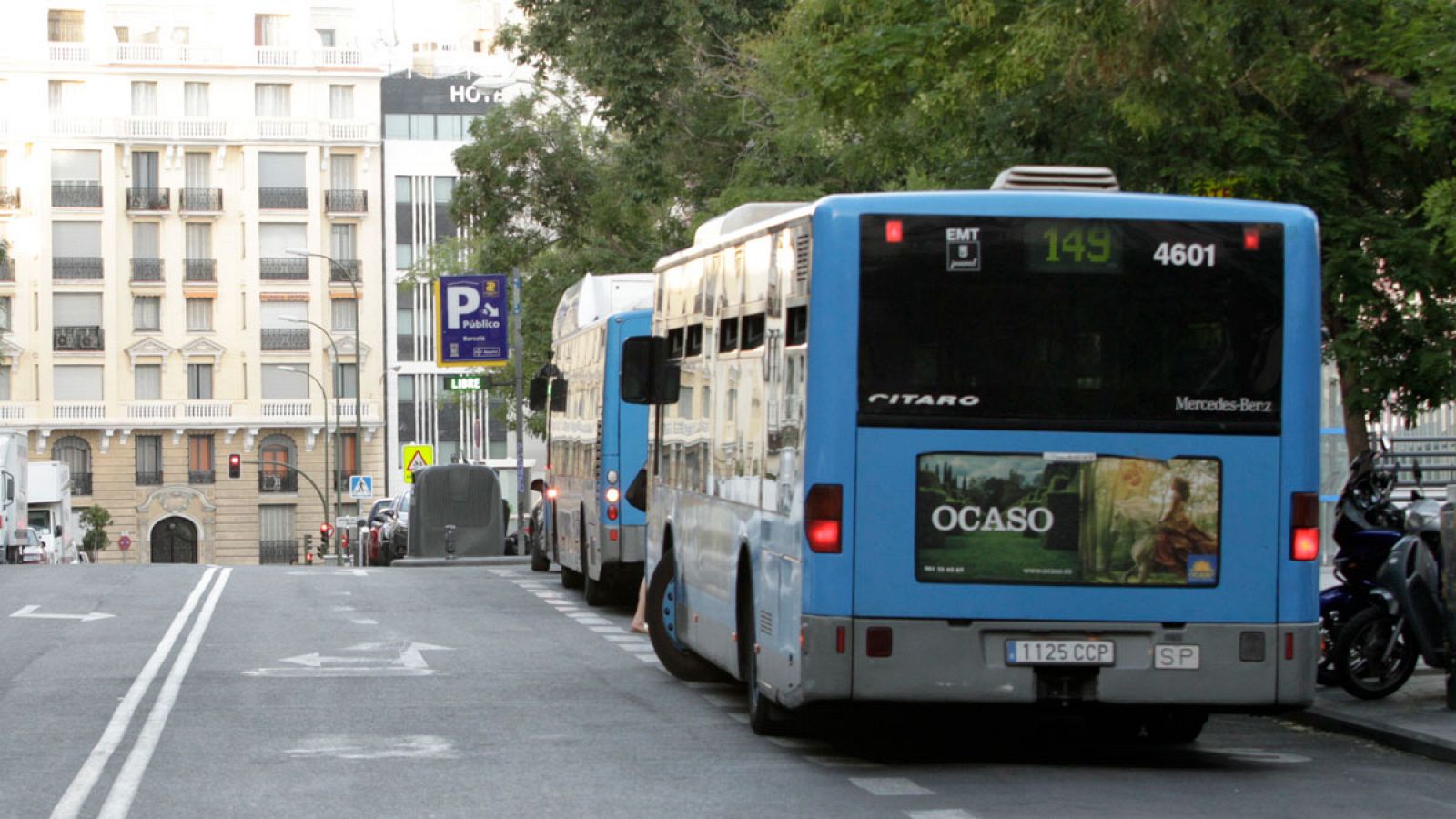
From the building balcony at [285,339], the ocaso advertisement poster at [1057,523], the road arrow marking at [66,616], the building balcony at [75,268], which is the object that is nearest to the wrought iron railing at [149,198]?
the building balcony at [75,268]

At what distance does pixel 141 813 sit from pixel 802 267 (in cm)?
388

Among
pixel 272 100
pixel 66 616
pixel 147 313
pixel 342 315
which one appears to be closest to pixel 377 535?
pixel 66 616

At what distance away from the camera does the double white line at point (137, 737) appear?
10531 mm

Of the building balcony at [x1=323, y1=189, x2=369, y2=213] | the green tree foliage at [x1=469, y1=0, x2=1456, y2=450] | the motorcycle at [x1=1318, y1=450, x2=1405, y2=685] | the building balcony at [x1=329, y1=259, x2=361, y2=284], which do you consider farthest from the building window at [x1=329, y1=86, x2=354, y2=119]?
the motorcycle at [x1=1318, y1=450, x2=1405, y2=685]

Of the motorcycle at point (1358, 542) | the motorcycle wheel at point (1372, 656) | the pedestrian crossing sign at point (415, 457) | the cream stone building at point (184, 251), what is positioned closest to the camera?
the motorcycle wheel at point (1372, 656)

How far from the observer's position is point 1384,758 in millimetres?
13039

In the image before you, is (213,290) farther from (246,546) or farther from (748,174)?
(748,174)

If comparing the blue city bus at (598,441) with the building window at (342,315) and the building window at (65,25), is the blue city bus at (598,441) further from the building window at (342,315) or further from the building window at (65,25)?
the building window at (65,25)

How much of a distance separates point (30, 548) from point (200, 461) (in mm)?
37440

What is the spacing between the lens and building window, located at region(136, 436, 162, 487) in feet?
310

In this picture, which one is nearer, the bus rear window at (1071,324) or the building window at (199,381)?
the bus rear window at (1071,324)

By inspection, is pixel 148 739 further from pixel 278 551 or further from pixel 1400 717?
pixel 278 551

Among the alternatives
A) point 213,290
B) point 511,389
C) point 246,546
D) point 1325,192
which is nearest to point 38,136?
point 213,290

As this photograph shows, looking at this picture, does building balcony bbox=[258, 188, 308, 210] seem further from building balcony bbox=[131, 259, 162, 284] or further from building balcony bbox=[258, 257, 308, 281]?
building balcony bbox=[131, 259, 162, 284]
